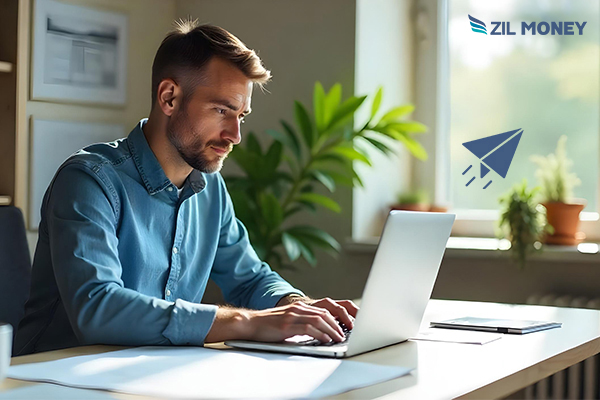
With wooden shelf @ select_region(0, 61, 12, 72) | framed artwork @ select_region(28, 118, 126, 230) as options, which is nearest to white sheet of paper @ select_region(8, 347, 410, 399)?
wooden shelf @ select_region(0, 61, 12, 72)

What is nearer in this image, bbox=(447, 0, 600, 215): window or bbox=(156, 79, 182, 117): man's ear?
bbox=(156, 79, 182, 117): man's ear

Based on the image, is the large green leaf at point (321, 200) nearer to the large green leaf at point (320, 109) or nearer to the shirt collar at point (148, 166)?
the large green leaf at point (320, 109)

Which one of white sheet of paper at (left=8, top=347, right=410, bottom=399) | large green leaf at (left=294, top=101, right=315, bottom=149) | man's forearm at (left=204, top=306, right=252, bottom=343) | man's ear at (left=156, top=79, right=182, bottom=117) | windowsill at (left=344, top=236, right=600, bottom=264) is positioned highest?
large green leaf at (left=294, top=101, right=315, bottom=149)

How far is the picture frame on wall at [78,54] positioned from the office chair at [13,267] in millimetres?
1182

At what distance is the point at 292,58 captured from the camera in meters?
3.32

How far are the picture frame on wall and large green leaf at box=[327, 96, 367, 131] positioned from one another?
0.93 meters

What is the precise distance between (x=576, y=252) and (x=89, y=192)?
6.26 ft

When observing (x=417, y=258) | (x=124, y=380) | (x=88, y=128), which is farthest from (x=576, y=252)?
(x=124, y=380)

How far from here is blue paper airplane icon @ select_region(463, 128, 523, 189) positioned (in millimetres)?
3307

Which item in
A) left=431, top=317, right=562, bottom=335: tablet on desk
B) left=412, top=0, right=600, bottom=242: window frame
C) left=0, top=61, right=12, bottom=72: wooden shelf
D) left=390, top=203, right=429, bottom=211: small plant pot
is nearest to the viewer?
left=431, top=317, right=562, bottom=335: tablet on desk

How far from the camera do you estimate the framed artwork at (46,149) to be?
298cm

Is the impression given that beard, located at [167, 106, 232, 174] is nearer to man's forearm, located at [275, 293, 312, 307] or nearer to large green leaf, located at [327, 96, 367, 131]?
man's forearm, located at [275, 293, 312, 307]

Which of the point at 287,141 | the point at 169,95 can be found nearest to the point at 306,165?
the point at 287,141

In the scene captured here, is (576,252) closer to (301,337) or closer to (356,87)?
Result: (356,87)
